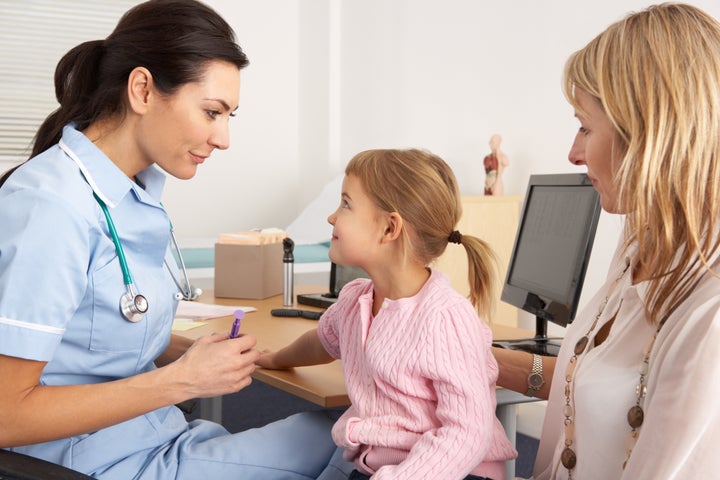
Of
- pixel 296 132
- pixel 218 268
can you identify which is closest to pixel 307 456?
pixel 218 268

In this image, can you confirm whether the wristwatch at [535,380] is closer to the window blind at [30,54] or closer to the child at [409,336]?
the child at [409,336]

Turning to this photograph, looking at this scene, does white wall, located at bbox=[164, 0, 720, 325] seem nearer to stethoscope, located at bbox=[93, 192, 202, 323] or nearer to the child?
the child

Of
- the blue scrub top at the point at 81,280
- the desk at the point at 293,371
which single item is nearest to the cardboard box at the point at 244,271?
the desk at the point at 293,371

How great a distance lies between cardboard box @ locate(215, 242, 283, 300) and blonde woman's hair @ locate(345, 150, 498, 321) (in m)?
1.15

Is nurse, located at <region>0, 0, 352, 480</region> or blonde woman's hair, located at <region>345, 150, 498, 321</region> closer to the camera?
nurse, located at <region>0, 0, 352, 480</region>

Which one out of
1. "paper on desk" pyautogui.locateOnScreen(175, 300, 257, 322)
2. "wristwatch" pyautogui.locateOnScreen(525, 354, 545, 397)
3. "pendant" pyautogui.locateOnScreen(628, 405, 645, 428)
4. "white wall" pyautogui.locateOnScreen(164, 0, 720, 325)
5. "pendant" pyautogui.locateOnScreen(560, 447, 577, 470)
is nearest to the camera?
"pendant" pyautogui.locateOnScreen(628, 405, 645, 428)

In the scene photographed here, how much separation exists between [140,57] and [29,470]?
2.48 ft

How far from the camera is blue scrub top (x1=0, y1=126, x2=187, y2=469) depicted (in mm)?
1209

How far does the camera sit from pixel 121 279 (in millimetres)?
1375

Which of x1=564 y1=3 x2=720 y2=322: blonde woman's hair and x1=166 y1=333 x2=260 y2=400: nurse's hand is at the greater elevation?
x1=564 y1=3 x2=720 y2=322: blonde woman's hair

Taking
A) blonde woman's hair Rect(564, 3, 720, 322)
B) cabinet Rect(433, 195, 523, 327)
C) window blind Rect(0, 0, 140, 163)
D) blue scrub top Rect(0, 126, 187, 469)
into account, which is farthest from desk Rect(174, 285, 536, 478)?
window blind Rect(0, 0, 140, 163)

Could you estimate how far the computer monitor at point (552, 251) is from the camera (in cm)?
190

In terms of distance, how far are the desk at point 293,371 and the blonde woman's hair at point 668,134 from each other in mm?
745

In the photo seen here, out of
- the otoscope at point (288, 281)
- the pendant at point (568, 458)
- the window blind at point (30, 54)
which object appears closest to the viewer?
the pendant at point (568, 458)
